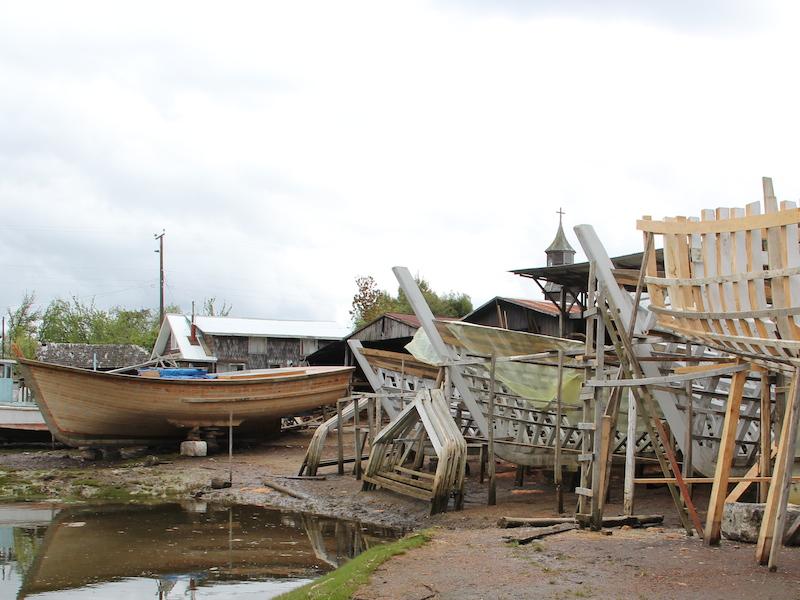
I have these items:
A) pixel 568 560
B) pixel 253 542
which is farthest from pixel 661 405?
pixel 253 542

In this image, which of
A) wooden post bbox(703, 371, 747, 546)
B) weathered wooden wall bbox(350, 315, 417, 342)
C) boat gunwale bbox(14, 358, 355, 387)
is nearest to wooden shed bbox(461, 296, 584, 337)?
weathered wooden wall bbox(350, 315, 417, 342)

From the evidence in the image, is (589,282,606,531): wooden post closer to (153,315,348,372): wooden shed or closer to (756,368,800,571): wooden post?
(756,368,800,571): wooden post

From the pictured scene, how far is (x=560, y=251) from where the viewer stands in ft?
127

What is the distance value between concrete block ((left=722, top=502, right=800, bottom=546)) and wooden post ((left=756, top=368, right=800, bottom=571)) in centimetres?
120

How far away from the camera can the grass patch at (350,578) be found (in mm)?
7517

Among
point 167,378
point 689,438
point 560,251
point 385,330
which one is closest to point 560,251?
point 560,251

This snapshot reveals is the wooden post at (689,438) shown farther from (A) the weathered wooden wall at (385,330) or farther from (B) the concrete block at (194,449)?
(A) the weathered wooden wall at (385,330)

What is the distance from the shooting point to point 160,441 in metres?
23.8

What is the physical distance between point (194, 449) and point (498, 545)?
14.7 metres

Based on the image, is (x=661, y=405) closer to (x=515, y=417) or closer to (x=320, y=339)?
(x=515, y=417)

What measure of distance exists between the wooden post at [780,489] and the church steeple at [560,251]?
31.4 meters

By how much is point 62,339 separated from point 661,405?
204 ft

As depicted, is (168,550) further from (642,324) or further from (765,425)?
(765,425)

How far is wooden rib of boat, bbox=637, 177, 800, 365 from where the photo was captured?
20.7ft
